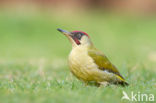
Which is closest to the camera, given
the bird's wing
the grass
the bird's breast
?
the grass

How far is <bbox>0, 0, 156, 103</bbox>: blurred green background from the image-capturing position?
5074mm

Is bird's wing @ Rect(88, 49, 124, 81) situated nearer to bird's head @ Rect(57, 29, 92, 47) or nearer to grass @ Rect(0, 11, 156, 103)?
bird's head @ Rect(57, 29, 92, 47)

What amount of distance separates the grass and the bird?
17cm

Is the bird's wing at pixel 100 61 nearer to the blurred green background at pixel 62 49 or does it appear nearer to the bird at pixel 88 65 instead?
the bird at pixel 88 65

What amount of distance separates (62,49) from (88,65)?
7.47 m

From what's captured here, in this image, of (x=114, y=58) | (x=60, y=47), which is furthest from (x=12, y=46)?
(x=114, y=58)

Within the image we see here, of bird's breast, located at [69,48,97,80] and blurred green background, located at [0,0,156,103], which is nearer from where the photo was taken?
blurred green background, located at [0,0,156,103]

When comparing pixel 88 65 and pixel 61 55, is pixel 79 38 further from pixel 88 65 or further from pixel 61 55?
pixel 61 55

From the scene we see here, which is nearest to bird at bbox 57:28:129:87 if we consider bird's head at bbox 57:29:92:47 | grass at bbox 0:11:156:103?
bird's head at bbox 57:29:92:47

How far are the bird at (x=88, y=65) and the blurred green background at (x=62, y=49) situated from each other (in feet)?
0.61

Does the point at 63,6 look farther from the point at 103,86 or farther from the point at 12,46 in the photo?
the point at 103,86

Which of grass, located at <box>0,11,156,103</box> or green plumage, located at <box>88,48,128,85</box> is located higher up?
green plumage, located at <box>88,48,128,85</box>

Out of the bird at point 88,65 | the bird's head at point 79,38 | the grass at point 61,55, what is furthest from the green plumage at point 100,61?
the grass at point 61,55

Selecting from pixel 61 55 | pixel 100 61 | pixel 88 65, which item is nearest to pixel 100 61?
pixel 100 61
